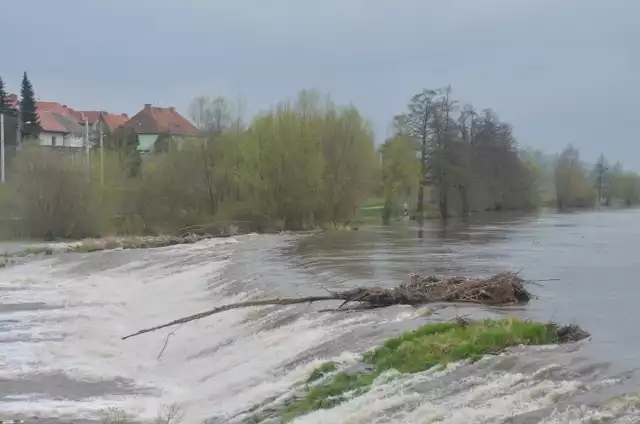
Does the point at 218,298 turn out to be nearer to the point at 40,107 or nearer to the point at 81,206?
the point at 81,206

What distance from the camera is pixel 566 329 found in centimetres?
1213

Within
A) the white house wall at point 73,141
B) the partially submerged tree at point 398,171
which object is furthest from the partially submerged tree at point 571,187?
the white house wall at point 73,141

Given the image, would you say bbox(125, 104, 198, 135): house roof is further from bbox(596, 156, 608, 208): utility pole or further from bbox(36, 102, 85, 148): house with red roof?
bbox(596, 156, 608, 208): utility pole

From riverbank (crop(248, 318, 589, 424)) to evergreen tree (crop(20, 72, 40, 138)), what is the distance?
77.8 meters

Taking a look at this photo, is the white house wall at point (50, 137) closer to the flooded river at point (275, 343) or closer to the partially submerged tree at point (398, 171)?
the partially submerged tree at point (398, 171)

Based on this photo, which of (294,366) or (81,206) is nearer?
(294,366)

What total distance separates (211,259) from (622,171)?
5216 inches

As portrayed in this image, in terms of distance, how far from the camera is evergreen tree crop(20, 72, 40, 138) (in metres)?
82.2

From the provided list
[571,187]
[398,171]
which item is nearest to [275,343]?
[398,171]

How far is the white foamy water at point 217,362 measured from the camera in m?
9.21

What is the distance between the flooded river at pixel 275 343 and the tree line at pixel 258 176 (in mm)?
18249

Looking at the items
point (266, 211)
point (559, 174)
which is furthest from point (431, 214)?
point (559, 174)

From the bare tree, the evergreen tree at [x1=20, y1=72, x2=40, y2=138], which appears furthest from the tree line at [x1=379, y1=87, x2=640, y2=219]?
the evergreen tree at [x1=20, y1=72, x2=40, y2=138]

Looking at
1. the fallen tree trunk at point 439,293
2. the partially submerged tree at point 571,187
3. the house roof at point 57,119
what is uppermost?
the house roof at point 57,119
